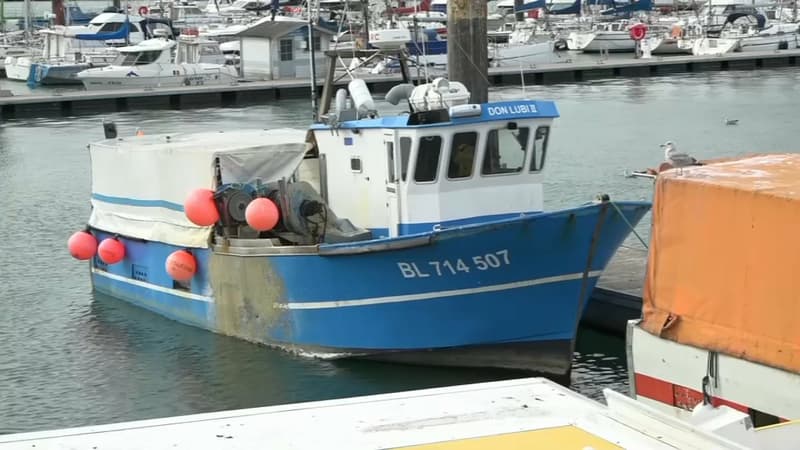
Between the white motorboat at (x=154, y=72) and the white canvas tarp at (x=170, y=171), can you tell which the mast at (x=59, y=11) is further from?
the white canvas tarp at (x=170, y=171)

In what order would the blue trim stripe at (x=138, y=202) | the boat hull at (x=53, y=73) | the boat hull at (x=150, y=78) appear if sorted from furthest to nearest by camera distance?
1. the boat hull at (x=53, y=73)
2. the boat hull at (x=150, y=78)
3. the blue trim stripe at (x=138, y=202)

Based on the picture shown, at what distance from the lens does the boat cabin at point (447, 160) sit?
44.8ft

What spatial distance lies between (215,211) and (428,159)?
107 inches

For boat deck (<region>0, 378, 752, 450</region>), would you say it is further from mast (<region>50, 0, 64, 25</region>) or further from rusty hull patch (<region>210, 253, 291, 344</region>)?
mast (<region>50, 0, 64, 25</region>)

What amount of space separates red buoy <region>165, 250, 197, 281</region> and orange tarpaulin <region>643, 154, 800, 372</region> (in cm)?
763

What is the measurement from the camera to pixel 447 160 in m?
13.7

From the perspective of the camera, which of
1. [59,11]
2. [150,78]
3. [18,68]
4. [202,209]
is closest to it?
[202,209]

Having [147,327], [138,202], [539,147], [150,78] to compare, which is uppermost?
[539,147]

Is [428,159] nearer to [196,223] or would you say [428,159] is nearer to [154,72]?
[196,223]

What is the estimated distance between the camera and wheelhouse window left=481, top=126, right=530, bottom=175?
45.5 ft

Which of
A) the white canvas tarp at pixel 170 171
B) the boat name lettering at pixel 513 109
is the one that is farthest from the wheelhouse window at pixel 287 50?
the boat name lettering at pixel 513 109

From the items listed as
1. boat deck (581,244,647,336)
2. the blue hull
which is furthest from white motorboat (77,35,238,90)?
the blue hull

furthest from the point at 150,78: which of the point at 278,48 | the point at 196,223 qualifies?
the point at 196,223

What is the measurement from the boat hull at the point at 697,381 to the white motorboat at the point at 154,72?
4106 cm
